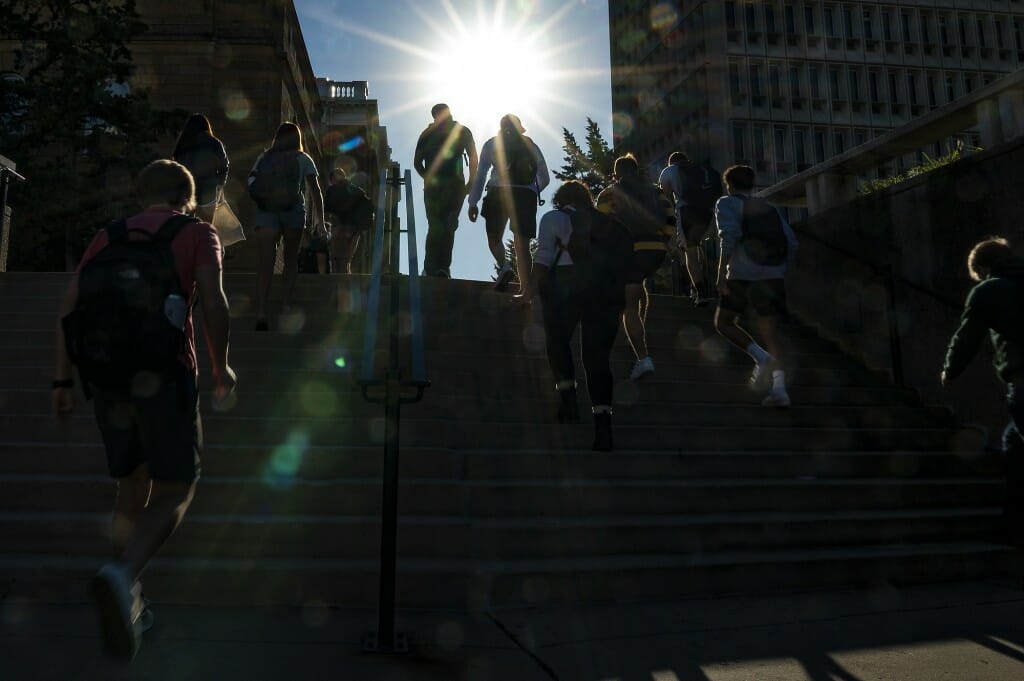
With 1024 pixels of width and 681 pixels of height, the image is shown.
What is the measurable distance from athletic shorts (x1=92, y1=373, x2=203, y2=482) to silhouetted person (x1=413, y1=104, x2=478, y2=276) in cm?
588

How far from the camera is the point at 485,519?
14.2ft

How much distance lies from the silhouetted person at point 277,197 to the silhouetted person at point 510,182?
5.87 ft

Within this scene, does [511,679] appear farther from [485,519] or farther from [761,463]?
[761,463]

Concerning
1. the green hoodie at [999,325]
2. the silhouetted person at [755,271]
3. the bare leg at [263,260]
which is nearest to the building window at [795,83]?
the silhouetted person at [755,271]

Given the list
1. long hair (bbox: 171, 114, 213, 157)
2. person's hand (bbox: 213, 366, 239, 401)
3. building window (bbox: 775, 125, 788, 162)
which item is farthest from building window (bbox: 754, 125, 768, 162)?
person's hand (bbox: 213, 366, 239, 401)

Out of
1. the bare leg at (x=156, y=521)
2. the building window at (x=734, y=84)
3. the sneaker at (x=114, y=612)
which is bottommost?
the sneaker at (x=114, y=612)

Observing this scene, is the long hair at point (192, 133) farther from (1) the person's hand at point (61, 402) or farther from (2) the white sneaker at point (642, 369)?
(2) the white sneaker at point (642, 369)

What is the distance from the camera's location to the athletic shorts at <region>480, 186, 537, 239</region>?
7695mm

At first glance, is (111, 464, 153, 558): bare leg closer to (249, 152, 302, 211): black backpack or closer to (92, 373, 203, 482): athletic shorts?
(92, 373, 203, 482): athletic shorts

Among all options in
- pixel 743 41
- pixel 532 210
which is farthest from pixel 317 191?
pixel 743 41

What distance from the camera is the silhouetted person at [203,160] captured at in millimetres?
5645

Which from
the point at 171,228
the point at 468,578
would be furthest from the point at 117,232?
the point at 468,578

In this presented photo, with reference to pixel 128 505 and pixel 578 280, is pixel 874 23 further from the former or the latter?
pixel 128 505

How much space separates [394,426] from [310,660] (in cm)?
91
